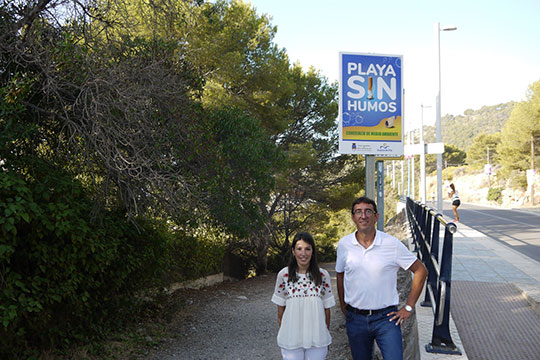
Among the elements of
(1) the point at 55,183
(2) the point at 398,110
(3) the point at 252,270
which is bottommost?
(3) the point at 252,270

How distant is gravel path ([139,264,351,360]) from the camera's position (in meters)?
7.50

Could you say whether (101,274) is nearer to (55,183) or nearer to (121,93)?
(55,183)

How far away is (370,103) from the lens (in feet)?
19.8

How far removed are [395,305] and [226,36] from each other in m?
11.2

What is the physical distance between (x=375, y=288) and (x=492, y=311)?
398 cm

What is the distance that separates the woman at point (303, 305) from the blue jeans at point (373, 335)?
18cm

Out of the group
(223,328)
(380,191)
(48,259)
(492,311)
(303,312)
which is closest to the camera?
(303,312)

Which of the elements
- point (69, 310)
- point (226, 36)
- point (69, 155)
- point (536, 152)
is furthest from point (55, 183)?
point (536, 152)

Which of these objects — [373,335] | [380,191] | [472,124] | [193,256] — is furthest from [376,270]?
[472,124]

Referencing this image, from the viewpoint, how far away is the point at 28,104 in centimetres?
565

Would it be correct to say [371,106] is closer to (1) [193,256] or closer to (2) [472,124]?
(1) [193,256]

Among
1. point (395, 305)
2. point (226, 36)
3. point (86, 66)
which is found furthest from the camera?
point (226, 36)

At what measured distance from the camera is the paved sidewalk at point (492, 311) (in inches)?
181

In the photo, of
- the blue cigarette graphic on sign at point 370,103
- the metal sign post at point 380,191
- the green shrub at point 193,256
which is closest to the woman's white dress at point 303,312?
the metal sign post at point 380,191
